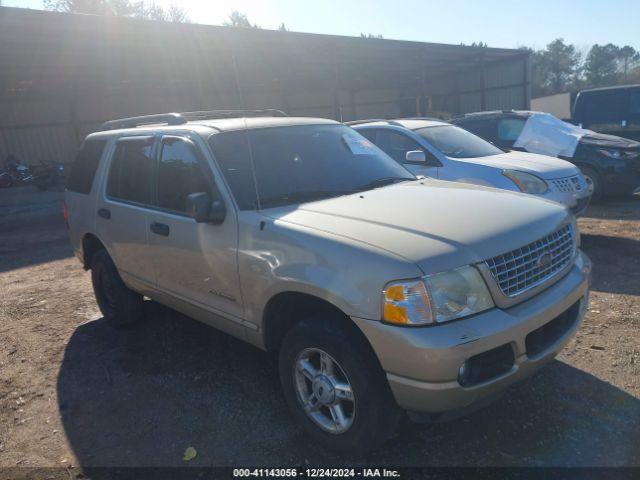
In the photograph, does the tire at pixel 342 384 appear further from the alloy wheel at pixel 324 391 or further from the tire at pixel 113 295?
the tire at pixel 113 295

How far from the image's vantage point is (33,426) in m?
3.35

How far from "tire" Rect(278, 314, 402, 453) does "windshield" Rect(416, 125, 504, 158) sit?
4.63 meters

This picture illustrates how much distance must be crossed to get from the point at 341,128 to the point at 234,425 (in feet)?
8.07

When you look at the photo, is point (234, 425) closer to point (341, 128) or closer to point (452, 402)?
point (452, 402)

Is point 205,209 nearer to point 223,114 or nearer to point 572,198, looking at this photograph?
point 223,114

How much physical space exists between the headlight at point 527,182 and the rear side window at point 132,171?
4205 millimetres

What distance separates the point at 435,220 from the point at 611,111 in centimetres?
1042

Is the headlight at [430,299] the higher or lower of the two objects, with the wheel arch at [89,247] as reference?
higher

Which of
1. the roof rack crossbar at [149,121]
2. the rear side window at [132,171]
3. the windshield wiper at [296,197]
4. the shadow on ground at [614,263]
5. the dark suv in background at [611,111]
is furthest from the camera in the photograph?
the dark suv in background at [611,111]

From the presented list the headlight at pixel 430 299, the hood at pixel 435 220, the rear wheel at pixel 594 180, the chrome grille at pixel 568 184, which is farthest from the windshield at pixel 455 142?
the headlight at pixel 430 299

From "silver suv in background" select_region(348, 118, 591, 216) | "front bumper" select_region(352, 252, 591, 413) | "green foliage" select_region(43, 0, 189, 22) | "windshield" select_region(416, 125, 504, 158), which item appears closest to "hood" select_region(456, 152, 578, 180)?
"silver suv in background" select_region(348, 118, 591, 216)

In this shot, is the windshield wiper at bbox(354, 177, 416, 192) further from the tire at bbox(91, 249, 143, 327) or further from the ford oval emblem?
the tire at bbox(91, 249, 143, 327)

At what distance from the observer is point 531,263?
266cm

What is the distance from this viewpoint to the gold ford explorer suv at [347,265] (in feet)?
7.61
